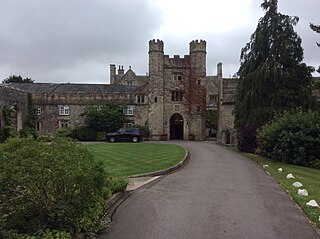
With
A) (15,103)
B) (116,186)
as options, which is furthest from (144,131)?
(116,186)

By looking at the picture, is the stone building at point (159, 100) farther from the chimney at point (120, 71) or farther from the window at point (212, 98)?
the chimney at point (120, 71)

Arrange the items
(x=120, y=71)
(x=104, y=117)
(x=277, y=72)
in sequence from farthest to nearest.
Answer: (x=120, y=71) < (x=104, y=117) < (x=277, y=72)

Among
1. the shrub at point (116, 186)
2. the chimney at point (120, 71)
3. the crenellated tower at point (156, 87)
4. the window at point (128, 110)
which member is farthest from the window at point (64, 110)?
the shrub at point (116, 186)

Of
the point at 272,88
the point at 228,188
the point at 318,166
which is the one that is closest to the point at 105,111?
the point at 272,88

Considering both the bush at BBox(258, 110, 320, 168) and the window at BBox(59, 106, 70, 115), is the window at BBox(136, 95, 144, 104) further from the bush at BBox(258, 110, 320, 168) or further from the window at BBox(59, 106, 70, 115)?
the bush at BBox(258, 110, 320, 168)

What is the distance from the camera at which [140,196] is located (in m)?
11.5

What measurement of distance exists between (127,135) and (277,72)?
20.7 metres

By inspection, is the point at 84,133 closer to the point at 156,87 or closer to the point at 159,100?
the point at 159,100

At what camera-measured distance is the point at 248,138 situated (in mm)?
29547

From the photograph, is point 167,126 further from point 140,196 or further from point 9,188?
point 9,188

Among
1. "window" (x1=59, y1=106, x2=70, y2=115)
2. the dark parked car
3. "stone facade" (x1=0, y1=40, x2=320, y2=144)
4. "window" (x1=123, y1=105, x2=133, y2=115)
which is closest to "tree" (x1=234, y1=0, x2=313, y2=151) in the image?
the dark parked car

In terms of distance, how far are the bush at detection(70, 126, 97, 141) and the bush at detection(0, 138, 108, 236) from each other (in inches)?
1571

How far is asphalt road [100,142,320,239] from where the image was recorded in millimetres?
7777

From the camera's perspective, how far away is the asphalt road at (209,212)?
25.5ft
